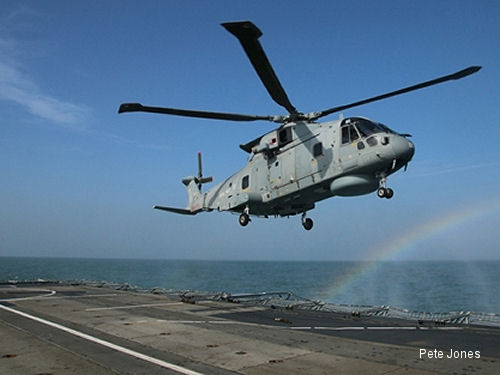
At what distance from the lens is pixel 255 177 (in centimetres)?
1895

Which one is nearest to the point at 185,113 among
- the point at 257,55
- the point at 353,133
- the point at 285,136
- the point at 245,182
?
the point at 257,55

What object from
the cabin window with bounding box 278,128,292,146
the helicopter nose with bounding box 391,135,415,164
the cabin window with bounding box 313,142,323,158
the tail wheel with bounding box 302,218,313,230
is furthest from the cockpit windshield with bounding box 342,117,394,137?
the tail wheel with bounding box 302,218,313,230

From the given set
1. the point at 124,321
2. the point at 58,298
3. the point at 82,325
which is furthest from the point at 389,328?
the point at 58,298

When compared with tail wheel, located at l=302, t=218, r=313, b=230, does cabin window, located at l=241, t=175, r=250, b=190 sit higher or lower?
higher

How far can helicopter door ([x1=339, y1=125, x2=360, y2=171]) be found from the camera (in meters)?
14.8

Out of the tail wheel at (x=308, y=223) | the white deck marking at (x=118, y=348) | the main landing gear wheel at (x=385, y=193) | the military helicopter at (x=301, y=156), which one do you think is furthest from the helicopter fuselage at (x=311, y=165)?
the white deck marking at (x=118, y=348)

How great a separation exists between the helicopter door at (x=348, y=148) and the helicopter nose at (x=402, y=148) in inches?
53.7

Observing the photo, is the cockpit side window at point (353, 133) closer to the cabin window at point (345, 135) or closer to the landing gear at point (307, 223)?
the cabin window at point (345, 135)

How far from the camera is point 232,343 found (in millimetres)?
10492

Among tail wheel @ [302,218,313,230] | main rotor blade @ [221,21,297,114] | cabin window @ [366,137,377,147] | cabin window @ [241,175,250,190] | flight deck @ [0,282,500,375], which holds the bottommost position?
flight deck @ [0,282,500,375]

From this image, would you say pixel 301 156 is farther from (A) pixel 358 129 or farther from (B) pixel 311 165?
(A) pixel 358 129

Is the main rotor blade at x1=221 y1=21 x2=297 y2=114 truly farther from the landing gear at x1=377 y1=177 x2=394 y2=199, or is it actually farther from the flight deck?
the flight deck

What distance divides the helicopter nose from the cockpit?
2.00 feet

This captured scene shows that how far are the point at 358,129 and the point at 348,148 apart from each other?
0.76m
